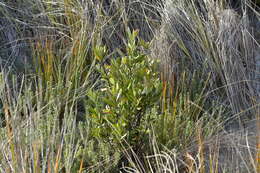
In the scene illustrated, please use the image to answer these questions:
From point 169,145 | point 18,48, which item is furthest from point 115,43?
point 169,145

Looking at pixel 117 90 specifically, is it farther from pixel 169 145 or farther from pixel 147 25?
pixel 147 25

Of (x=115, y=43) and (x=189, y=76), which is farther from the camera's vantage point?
(x=115, y=43)

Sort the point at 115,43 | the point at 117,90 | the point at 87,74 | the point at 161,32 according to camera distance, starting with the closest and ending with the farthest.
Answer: the point at 117,90, the point at 87,74, the point at 161,32, the point at 115,43

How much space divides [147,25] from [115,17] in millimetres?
237

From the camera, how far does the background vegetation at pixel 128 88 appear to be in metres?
1.98

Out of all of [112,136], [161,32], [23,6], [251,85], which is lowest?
[251,85]

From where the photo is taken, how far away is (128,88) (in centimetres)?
203

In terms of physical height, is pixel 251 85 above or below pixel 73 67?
below

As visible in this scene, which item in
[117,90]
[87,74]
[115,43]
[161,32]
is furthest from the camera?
[115,43]

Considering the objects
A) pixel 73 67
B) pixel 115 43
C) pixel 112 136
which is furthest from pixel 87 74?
pixel 112 136

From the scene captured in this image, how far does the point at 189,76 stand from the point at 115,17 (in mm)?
785

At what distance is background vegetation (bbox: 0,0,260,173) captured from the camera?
1983 mm

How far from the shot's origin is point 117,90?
2.00 meters

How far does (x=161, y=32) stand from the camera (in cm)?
292
